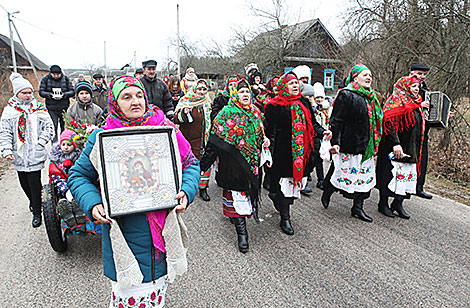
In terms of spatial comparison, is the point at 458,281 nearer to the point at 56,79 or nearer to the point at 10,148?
the point at 10,148

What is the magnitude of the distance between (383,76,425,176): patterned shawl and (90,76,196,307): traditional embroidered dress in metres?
3.34

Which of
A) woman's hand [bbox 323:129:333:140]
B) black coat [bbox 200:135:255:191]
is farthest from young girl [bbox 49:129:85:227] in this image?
woman's hand [bbox 323:129:333:140]

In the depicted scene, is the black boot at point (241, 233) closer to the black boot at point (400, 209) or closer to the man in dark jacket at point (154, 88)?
the black boot at point (400, 209)

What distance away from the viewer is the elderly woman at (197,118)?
5.34 m

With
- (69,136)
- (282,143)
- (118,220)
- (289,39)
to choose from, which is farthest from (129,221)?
(289,39)

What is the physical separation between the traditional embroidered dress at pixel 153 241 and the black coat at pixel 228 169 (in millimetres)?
1631

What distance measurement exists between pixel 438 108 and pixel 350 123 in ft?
5.32

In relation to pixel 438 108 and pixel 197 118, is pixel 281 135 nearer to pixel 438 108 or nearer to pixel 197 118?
pixel 197 118

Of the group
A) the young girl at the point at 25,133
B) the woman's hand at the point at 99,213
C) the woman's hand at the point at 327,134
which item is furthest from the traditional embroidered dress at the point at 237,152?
the young girl at the point at 25,133

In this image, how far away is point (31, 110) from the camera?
3.99m

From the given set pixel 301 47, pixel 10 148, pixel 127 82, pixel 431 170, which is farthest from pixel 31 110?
pixel 301 47

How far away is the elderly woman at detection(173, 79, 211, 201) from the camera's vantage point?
17.5 feet

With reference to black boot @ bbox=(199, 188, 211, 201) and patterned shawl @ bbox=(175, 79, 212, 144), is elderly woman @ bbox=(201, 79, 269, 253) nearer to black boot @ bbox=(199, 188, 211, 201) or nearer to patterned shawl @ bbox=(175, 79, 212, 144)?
black boot @ bbox=(199, 188, 211, 201)

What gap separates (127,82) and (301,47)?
2379cm
